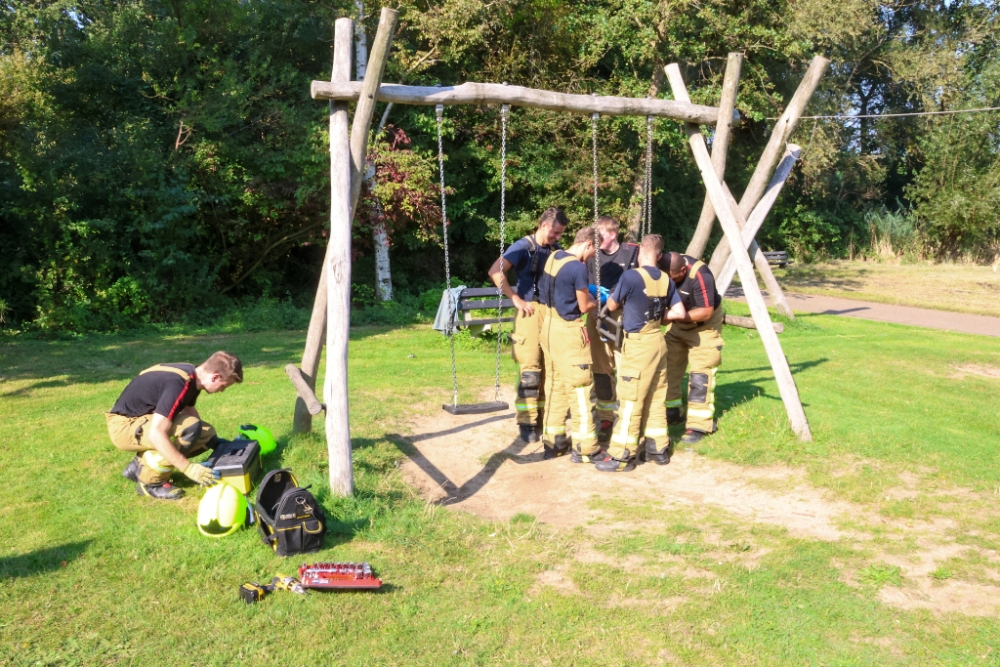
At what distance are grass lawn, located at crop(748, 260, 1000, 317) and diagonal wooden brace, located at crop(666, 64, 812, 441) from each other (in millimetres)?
13723

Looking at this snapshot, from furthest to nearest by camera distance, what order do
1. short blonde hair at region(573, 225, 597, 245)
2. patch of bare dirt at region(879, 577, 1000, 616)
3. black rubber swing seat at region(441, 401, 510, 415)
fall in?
black rubber swing seat at region(441, 401, 510, 415) < short blonde hair at region(573, 225, 597, 245) < patch of bare dirt at region(879, 577, 1000, 616)

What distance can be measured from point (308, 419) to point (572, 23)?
14.9 m

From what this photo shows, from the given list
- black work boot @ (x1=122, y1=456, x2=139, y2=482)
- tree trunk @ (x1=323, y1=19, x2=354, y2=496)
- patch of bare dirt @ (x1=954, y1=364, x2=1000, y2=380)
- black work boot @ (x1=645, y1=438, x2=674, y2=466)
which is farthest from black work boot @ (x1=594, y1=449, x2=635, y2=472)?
patch of bare dirt @ (x1=954, y1=364, x2=1000, y2=380)

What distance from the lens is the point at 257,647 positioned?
16.1 feet

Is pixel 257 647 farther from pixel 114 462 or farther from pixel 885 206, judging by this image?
pixel 885 206

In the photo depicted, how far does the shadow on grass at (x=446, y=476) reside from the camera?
7.67 m

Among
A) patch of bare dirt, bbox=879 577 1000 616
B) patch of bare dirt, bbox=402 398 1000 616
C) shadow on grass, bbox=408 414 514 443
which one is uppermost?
shadow on grass, bbox=408 414 514 443

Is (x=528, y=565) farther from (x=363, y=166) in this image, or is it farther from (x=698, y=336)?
(x=698, y=336)

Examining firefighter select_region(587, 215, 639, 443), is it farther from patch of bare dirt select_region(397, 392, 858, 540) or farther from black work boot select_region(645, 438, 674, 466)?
patch of bare dirt select_region(397, 392, 858, 540)

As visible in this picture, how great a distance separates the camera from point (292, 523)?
6.00 m

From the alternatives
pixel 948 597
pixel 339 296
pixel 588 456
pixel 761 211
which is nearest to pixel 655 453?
pixel 588 456

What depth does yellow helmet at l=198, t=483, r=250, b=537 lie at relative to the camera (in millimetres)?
6242

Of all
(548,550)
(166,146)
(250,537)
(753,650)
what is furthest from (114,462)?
(166,146)

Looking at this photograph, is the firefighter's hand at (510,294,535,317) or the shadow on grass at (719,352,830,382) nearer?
the firefighter's hand at (510,294,535,317)
